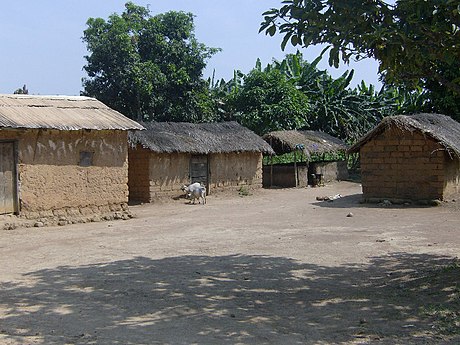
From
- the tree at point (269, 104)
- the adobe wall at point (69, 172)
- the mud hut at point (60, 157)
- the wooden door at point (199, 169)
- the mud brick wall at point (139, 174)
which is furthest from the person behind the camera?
the tree at point (269, 104)

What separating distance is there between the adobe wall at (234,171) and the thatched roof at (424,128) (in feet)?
20.6

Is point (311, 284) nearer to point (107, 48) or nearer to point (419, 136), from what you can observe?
point (419, 136)

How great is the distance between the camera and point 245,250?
39.8 ft

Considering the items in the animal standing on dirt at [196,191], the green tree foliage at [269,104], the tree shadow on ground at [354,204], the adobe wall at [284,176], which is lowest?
the tree shadow on ground at [354,204]

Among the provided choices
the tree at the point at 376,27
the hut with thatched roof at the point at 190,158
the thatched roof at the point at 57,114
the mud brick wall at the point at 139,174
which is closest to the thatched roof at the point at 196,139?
the hut with thatched roof at the point at 190,158

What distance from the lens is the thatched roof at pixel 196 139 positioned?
22.5 metres

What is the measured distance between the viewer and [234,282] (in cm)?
916

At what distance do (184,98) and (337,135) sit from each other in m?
9.91

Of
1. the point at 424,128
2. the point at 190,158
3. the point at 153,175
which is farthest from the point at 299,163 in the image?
the point at 424,128

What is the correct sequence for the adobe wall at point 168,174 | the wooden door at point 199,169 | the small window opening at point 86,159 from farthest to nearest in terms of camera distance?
the wooden door at point 199,169 < the adobe wall at point 168,174 < the small window opening at point 86,159

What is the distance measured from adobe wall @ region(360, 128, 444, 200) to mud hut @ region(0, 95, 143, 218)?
807 cm

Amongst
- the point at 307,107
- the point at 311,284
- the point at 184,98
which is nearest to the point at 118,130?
the point at 311,284

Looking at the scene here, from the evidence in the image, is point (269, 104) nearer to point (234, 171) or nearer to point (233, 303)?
point (234, 171)

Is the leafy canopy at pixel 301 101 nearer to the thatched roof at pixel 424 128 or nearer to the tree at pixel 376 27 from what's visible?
the thatched roof at pixel 424 128
